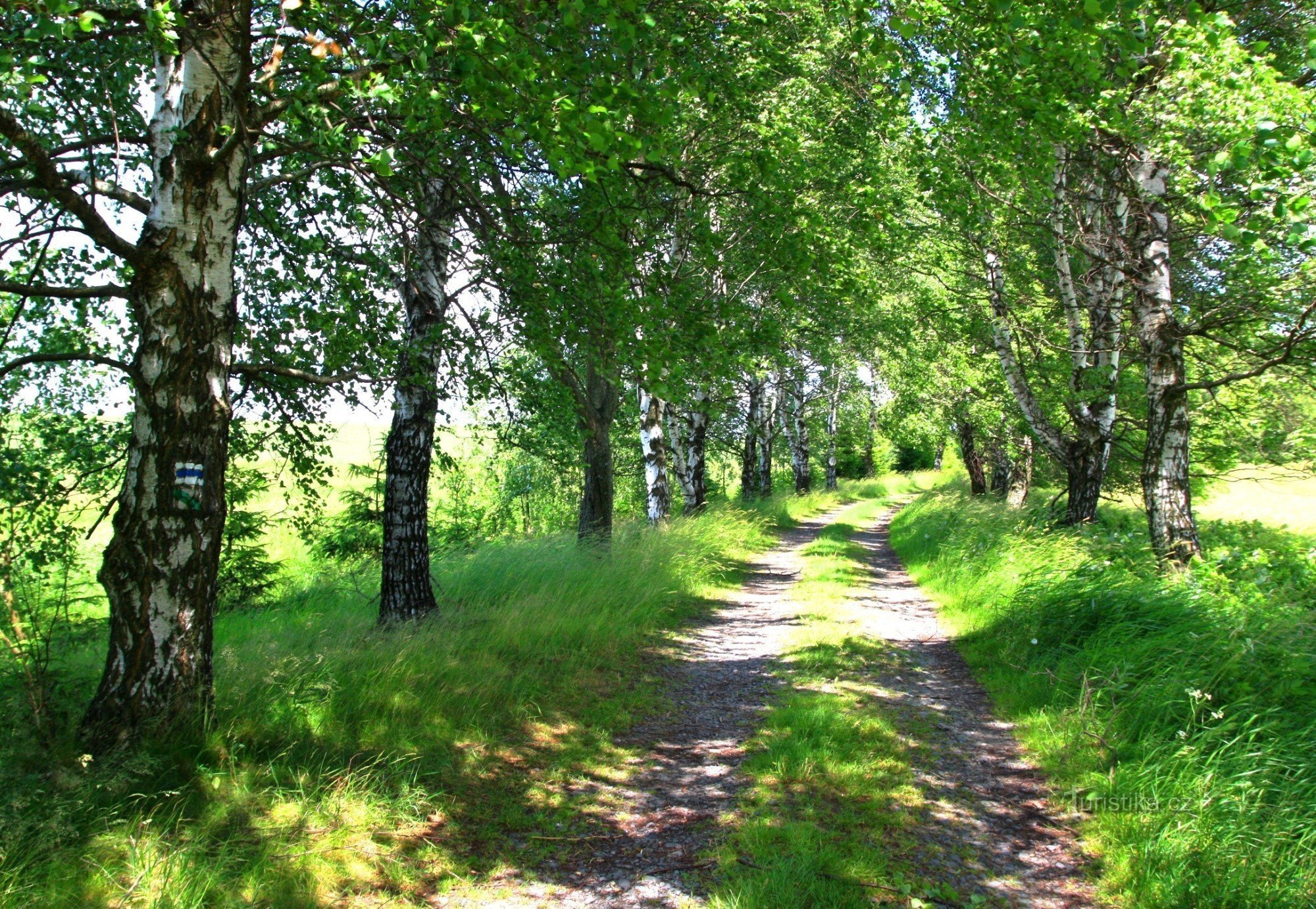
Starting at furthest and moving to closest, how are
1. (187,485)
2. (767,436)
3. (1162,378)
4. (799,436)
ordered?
(799,436) < (767,436) < (1162,378) < (187,485)

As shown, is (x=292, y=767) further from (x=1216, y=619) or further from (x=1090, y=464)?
(x=1090, y=464)

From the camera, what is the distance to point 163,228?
4.11 m

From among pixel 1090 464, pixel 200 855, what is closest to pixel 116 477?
pixel 200 855

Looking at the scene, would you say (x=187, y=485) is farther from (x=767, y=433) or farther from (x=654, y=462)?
(x=767, y=433)

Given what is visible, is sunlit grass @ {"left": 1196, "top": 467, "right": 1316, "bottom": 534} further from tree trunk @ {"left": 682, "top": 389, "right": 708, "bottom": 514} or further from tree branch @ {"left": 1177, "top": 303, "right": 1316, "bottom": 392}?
tree trunk @ {"left": 682, "top": 389, "right": 708, "bottom": 514}

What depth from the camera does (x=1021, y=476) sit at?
21.1 meters

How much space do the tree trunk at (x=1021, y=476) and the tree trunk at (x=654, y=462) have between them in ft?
31.2

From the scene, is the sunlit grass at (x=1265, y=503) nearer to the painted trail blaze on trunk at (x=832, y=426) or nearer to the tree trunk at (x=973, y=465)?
the tree trunk at (x=973, y=465)

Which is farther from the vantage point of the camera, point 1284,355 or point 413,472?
point 413,472

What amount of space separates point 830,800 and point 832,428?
35.7 m

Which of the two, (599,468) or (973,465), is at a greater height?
(599,468)

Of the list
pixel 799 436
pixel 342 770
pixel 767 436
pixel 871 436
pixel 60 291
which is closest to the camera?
pixel 60 291

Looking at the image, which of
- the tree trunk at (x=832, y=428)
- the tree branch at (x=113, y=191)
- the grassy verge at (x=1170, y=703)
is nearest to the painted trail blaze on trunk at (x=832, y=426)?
the tree trunk at (x=832, y=428)

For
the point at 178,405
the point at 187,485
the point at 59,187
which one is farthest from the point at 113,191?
the point at 187,485
